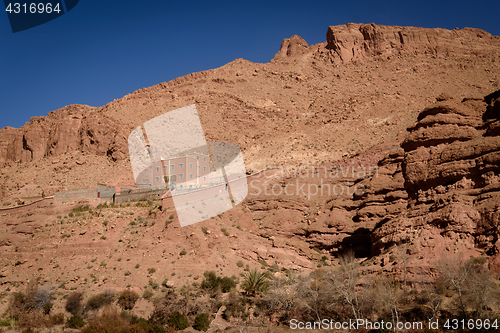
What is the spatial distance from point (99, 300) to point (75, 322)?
1.25 meters

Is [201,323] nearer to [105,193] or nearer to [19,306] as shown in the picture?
[19,306]

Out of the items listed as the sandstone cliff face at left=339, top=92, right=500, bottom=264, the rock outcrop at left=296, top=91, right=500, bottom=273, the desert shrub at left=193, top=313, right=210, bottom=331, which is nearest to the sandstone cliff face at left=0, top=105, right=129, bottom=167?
the desert shrub at left=193, top=313, right=210, bottom=331

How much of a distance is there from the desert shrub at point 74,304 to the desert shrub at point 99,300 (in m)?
0.37

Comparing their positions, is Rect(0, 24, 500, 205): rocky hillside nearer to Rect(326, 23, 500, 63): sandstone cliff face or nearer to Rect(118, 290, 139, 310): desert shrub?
Rect(326, 23, 500, 63): sandstone cliff face

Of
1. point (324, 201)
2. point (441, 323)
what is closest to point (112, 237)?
point (324, 201)

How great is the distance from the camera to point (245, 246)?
19.4m

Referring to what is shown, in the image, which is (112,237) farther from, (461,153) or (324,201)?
(461,153)

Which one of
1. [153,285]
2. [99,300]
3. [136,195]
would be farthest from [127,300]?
[136,195]

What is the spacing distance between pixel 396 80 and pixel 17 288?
54042mm

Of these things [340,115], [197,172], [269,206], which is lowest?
[269,206]

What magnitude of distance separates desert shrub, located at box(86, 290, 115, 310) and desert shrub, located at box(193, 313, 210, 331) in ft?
13.4

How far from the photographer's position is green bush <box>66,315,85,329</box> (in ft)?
47.2

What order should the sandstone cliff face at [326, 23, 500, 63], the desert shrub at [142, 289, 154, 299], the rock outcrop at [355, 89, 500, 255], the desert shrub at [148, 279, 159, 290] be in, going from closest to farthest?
the rock outcrop at [355, 89, 500, 255], the desert shrub at [142, 289, 154, 299], the desert shrub at [148, 279, 159, 290], the sandstone cliff face at [326, 23, 500, 63]

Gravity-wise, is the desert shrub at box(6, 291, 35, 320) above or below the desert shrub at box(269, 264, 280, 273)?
below
